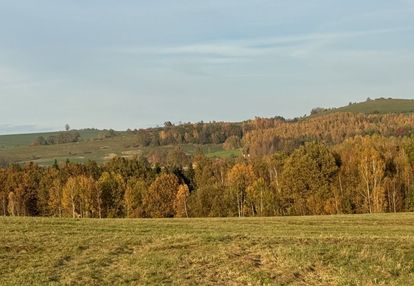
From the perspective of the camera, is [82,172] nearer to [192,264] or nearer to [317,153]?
[317,153]

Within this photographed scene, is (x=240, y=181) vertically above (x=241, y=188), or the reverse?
(x=240, y=181)

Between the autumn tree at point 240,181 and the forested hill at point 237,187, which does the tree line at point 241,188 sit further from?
the forested hill at point 237,187

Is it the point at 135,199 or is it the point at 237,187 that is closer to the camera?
the point at 135,199

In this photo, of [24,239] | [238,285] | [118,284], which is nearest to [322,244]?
[238,285]

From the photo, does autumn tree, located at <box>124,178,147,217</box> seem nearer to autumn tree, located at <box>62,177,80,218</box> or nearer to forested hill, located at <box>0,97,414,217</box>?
forested hill, located at <box>0,97,414,217</box>

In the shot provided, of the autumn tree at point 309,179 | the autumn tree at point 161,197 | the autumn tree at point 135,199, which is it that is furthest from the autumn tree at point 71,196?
the autumn tree at point 309,179

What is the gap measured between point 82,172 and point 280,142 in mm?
83992

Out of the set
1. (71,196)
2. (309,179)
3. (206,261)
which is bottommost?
(71,196)

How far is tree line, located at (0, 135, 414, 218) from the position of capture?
87.1m

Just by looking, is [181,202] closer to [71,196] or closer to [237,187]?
[237,187]

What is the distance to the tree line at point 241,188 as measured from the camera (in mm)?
87125

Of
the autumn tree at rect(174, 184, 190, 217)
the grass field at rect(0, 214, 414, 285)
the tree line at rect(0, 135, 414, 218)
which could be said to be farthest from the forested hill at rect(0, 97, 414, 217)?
the grass field at rect(0, 214, 414, 285)

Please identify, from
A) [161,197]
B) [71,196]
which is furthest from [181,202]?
[71,196]

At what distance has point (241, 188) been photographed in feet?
326
